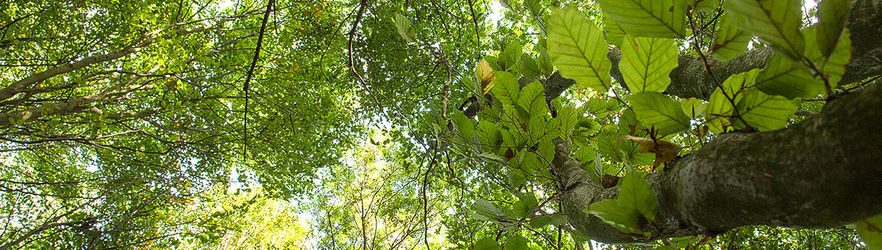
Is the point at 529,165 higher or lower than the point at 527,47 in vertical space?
lower

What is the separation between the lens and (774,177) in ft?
1.09

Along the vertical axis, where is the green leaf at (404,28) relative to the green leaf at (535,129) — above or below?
above

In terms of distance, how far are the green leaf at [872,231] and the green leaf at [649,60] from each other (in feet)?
0.97

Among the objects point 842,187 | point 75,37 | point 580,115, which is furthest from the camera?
point 75,37

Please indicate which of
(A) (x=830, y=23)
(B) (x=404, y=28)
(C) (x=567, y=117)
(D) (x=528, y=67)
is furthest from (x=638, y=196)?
(B) (x=404, y=28)

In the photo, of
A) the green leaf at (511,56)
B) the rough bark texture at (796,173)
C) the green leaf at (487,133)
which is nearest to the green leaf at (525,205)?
the green leaf at (487,133)

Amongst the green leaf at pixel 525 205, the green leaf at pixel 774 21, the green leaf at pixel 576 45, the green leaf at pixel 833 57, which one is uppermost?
the green leaf at pixel 576 45

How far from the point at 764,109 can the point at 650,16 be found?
20 cm

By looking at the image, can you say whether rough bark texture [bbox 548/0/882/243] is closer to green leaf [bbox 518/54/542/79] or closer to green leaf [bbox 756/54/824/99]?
green leaf [bbox 756/54/824/99]

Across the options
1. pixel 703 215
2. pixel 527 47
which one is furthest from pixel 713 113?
pixel 527 47

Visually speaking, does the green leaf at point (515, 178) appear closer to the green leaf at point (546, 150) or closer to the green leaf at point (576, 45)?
the green leaf at point (546, 150)

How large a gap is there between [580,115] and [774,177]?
649 millimetres

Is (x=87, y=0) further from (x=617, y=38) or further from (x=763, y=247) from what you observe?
(x=763, y=247)

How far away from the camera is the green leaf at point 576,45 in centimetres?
45
